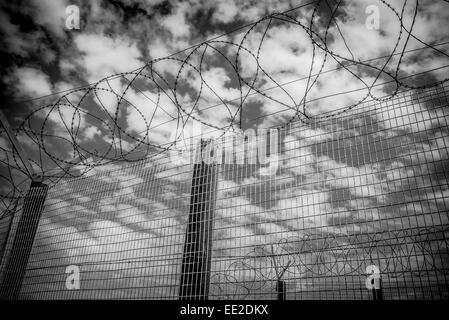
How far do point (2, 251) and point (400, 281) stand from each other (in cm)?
3091

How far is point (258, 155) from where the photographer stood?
18312 millimetres

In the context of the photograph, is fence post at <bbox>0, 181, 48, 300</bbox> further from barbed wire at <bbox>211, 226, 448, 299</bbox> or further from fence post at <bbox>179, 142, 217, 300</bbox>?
barbed wire at <bbox>211, 226, 448, 299</bbox>

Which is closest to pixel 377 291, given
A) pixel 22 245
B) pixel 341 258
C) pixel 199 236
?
pixel 341 258

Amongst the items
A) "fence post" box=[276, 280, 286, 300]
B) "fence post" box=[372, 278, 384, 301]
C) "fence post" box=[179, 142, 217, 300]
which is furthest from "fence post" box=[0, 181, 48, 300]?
"fence post" box=[372, 278, 384, 301]

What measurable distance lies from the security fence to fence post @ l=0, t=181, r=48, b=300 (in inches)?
112

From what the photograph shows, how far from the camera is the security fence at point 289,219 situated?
1293 cm

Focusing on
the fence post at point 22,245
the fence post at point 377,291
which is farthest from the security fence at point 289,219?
the fence post at point 22,245

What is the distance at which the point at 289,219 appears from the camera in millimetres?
16078

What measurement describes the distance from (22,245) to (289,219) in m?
25.4

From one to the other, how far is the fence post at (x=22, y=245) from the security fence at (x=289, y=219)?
9.34 feet

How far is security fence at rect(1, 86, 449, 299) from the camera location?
12930 millimetres
